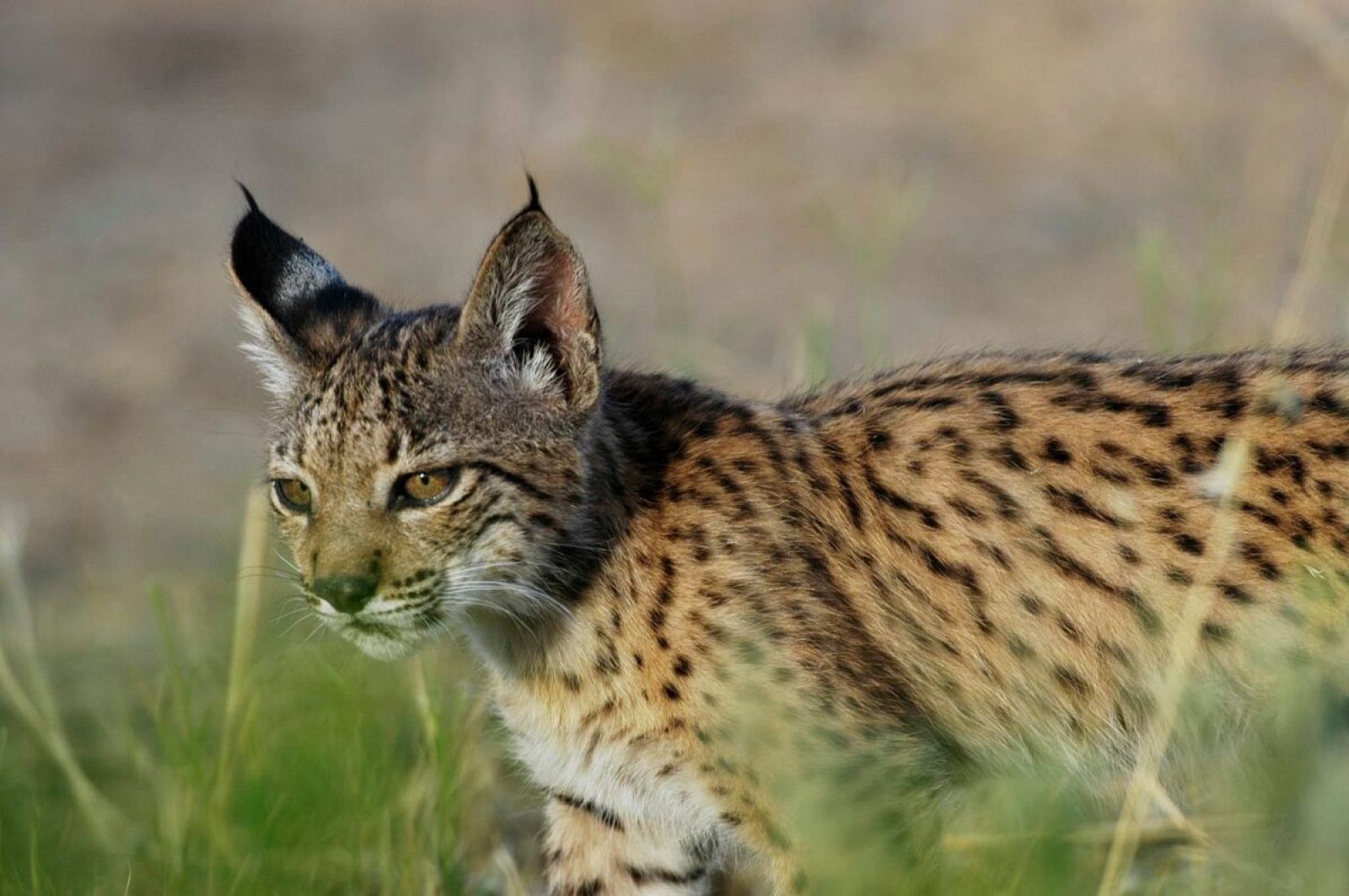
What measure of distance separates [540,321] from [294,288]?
0.85m

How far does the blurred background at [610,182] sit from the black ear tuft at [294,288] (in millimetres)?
2383

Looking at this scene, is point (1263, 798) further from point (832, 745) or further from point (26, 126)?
point (26, 126)

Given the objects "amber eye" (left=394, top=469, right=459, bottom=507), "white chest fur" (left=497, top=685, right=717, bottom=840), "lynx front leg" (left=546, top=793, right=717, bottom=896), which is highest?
"amber eye" (left=394, top=469, right=459, bottom=507)

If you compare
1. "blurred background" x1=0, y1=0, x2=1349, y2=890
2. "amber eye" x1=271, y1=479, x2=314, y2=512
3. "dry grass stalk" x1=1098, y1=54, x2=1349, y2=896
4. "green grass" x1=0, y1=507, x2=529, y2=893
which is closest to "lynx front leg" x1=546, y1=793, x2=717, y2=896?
"green grass" x1=0, y1=507, x2=529, y2=893

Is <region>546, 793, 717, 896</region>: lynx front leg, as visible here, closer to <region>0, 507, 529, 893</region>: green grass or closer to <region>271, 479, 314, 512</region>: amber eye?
<region>0, 507, 529, 893</region>: green grass

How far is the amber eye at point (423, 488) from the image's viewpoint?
567cm

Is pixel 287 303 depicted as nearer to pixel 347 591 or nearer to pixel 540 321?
pixel 540 321

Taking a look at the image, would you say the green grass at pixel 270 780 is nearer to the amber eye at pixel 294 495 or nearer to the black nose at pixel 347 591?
the black nose at pixel 347 591

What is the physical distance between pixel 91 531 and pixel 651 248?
3.60 m

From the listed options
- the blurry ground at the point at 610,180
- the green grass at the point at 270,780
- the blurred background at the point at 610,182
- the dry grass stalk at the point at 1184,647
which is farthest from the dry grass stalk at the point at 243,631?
the blurry ground at the point at 610,180

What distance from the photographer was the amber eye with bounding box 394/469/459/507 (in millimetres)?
5673

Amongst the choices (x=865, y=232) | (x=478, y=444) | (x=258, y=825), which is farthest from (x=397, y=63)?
(x=258, y=825)

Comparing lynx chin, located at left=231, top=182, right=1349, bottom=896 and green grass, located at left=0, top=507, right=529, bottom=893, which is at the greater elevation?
lynx chin, located at left=231, top=182, right=1349, bottom=896

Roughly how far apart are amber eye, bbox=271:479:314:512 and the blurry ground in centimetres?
290
